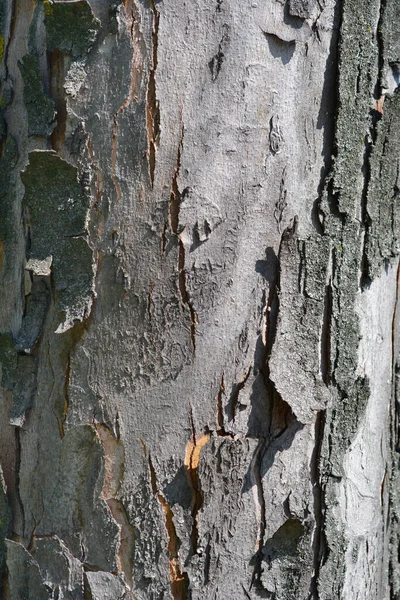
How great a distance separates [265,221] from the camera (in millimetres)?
1049

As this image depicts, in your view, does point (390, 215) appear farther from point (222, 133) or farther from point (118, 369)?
point (118, 369)

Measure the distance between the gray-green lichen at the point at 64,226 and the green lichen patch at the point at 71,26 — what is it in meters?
0.18

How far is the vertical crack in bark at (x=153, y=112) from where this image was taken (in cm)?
102

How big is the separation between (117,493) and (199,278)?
0.38 m

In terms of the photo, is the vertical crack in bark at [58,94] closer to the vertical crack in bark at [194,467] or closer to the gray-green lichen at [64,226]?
the gray-green lichen at [64,226]

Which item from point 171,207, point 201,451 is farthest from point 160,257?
point 201,451


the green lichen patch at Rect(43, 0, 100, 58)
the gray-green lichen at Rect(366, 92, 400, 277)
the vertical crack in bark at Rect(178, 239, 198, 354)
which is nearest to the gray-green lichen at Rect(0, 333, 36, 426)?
the vertical crack in bark at Rect(178, 239, 198, 354)

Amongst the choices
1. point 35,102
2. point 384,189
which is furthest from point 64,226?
point 384,189

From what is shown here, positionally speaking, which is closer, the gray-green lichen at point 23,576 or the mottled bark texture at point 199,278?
the mottled bark texture at point 199,278

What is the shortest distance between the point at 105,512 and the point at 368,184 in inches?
27.3

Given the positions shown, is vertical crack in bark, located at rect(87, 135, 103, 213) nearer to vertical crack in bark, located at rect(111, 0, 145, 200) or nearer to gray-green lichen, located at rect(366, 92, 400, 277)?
vertical crack in bark, located at rect(111, 0, 145, 200)

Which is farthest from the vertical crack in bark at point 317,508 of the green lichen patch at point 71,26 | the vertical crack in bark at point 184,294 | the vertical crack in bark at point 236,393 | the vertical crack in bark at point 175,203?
the green lichen patch at point 71,26

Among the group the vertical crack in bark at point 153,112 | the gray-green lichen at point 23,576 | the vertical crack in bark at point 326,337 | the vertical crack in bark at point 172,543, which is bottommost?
the gray-green lichen at point 23,576

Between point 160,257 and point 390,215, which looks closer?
point 160,257
